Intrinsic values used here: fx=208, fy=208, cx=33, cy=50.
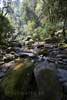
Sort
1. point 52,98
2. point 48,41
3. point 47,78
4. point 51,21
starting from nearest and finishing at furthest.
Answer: point 52,98, point 47,78, point 48,41, point 51,21

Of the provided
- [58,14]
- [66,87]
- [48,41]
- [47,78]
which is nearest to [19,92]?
[47,78]

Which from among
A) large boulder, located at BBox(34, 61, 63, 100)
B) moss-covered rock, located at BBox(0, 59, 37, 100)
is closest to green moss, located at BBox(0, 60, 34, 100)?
moss-covered rock, located at BBox(0, 59, 37, 100)

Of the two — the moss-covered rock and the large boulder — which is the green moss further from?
the large boulder

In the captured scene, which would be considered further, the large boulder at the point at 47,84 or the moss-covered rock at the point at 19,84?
the moss-covered rock at the point at 19,84

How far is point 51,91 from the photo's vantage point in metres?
3.76

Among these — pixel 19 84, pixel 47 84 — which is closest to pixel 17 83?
pixel 19 84

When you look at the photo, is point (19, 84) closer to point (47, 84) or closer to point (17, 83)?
point (17, 83)

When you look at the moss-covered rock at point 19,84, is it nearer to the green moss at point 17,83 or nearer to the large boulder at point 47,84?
the green moss at point 17,83

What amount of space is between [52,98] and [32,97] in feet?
1.30

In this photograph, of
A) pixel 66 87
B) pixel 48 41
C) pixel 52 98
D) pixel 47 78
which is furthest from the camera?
pixel 48 41

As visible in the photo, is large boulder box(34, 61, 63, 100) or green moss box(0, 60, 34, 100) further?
green moss box(0, 60, 34, 100)

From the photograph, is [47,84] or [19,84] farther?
[19,84]

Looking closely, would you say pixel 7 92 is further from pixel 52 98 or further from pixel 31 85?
pixel 52 98

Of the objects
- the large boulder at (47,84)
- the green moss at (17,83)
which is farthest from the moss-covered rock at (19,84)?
the large boulder at (47,84)
